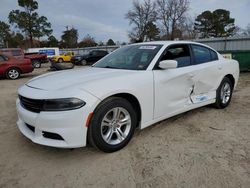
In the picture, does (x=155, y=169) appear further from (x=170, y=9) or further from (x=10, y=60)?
(x=170, y=9)

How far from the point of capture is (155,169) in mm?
2516

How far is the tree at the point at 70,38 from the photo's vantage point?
2382 inches

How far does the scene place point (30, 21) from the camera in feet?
148

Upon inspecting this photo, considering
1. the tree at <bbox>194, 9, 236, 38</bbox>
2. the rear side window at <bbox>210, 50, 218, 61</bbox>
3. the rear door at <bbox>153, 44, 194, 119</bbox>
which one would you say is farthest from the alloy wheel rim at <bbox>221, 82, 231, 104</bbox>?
the tree at <bbox>194, 9, 236, 38</bbox>

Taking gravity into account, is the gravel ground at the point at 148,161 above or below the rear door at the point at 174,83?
below

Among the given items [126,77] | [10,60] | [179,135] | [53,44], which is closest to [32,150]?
[126,77]

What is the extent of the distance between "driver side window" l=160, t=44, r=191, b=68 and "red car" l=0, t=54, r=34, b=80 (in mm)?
9837

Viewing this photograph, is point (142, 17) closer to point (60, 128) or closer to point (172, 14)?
point (172, 14)

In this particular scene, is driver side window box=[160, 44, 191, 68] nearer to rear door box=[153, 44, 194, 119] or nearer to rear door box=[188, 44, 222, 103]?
rear door box=[153, 44, 194, 119]

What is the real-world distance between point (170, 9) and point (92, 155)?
39512 millimetres

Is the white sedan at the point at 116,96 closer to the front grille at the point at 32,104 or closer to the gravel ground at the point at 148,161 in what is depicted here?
the front grille at the point at 32,104

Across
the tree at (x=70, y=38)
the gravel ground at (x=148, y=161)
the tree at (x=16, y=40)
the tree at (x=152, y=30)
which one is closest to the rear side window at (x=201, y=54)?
the gravel ground at (x=148, y=161)

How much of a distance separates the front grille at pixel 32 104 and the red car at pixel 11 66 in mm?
9328

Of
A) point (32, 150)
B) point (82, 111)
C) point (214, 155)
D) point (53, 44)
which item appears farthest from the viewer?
point (53, 44)
